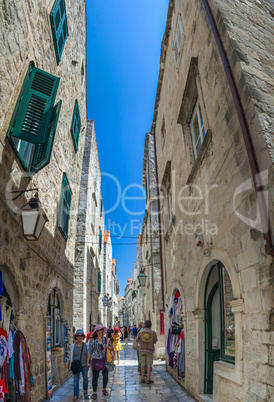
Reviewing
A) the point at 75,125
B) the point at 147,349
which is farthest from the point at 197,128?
the point at 147,349

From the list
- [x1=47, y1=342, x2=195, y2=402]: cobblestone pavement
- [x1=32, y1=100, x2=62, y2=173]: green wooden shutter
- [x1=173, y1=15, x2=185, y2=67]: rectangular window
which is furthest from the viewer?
[x1=173, y1=15, x2=185, y2=67]: rectangular window

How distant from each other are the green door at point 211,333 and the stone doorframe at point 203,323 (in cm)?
7

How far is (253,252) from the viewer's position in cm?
330

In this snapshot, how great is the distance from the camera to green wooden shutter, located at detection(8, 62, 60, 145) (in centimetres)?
427

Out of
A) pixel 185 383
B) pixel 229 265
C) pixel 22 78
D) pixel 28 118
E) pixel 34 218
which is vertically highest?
pixel 22 78

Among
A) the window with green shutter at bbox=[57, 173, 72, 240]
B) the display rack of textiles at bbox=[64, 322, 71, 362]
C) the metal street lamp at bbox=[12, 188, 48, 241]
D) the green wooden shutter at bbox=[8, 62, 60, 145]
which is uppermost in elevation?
the green wooden shutter at bbox=[8, 62, 60, 145]

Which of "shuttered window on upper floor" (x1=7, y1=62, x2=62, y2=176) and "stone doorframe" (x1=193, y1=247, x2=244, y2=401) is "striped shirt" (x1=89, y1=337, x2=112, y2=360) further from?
"shuttered window on upper floor" (x1=7, y1=62, x2=62, y2=176)

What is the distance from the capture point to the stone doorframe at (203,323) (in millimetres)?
3537

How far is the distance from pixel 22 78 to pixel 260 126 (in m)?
3.54

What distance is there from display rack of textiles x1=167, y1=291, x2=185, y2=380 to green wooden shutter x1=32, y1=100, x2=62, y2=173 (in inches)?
176

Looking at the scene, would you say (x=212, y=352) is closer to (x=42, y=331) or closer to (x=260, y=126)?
(x=42, y=331)

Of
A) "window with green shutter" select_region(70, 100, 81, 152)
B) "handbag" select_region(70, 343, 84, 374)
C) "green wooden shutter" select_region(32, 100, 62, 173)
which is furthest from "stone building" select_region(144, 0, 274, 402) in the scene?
"window with green shutter" select_region(70, 100, 81, 152)

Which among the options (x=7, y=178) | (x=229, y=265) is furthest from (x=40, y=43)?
(x=229, y=265)

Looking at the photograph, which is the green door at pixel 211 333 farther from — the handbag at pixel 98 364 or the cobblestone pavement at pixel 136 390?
the handbag at pixel 98 364
